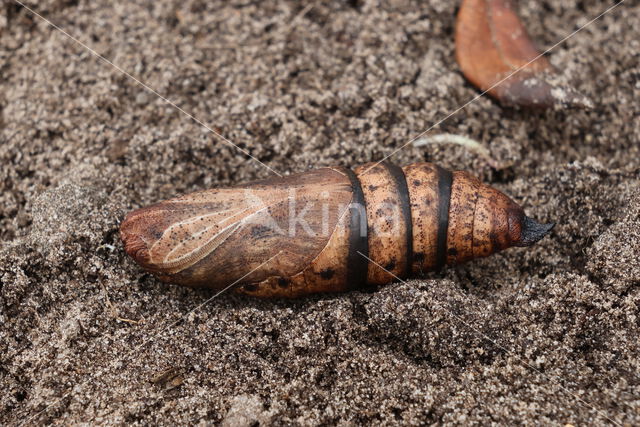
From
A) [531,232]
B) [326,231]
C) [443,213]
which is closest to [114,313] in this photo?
[326,231]

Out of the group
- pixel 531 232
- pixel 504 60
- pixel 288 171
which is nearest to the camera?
pixel 531 232

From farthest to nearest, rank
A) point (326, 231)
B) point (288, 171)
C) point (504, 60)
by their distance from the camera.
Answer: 1. point (504, 60)
2. point (288, 171)
3. point (326, 231)

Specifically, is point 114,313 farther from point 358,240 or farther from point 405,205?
point 405,205

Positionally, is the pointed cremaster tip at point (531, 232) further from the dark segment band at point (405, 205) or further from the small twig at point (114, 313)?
the small twig at point (114, 313)

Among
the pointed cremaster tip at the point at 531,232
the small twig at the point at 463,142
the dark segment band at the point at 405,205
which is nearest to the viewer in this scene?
the dark segment band at the point at 405,205

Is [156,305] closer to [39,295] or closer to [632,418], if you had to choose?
[39,295]

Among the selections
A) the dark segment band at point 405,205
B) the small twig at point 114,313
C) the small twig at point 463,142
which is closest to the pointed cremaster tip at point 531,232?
the dark segment band at point 405,205

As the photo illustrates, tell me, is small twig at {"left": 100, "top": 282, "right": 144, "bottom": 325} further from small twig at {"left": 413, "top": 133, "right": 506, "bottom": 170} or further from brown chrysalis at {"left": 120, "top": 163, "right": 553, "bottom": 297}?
small twig at {"left": 413, "top": 133, "right": 506, "bottom": 170}
